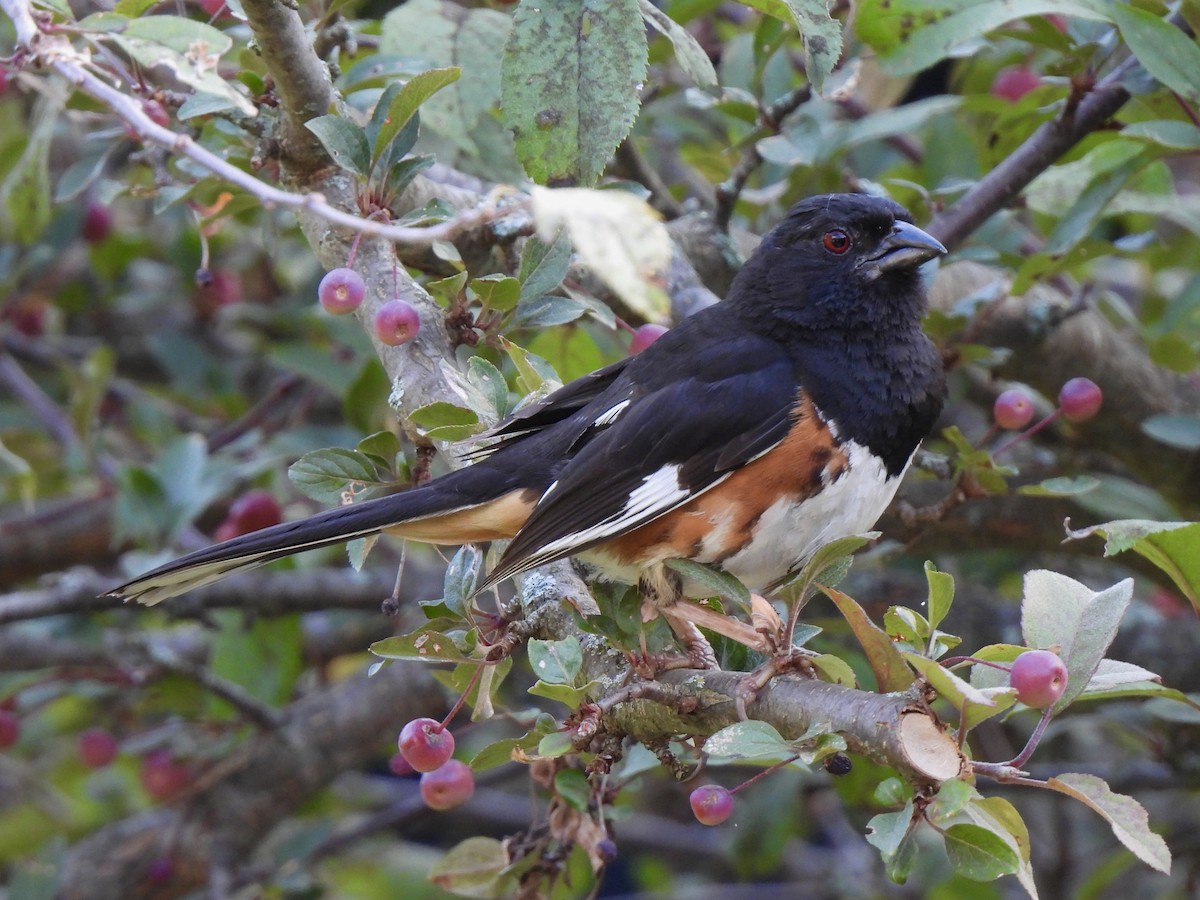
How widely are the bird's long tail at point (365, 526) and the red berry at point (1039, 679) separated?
0.88 meters

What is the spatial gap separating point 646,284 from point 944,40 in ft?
4.68

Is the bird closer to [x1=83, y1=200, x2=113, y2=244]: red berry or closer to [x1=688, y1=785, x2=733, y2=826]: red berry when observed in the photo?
[x1=688, y1=785, x2=733, y2=826]: red berry

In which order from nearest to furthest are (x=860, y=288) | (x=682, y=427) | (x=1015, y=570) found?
1. (x=682, y=427)
2. (x=860, y=288)
3. (x=1015, y=570)

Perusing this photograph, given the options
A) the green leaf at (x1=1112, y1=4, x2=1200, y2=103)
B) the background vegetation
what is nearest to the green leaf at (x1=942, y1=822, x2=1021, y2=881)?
the background vegetation

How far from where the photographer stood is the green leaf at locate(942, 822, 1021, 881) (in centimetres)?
125

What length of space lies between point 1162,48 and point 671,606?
1.17 meters

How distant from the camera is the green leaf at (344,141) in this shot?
1.74 metres

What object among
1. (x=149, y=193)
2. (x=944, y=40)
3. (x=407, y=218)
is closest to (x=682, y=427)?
(x=407, y=218)

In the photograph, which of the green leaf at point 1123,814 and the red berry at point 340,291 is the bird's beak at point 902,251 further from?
the green leaf at point 1123,814

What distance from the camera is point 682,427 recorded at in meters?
1.96

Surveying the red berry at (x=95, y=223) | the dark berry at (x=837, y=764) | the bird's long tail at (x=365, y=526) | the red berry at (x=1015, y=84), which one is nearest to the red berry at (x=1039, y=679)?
the dark berry at (x=837, y=764)

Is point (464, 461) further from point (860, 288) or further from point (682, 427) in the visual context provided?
point (860, 288)

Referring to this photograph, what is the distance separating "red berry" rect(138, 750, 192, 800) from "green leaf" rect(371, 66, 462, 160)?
79.6 inches

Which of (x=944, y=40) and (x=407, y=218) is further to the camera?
(x=944, y=40)
